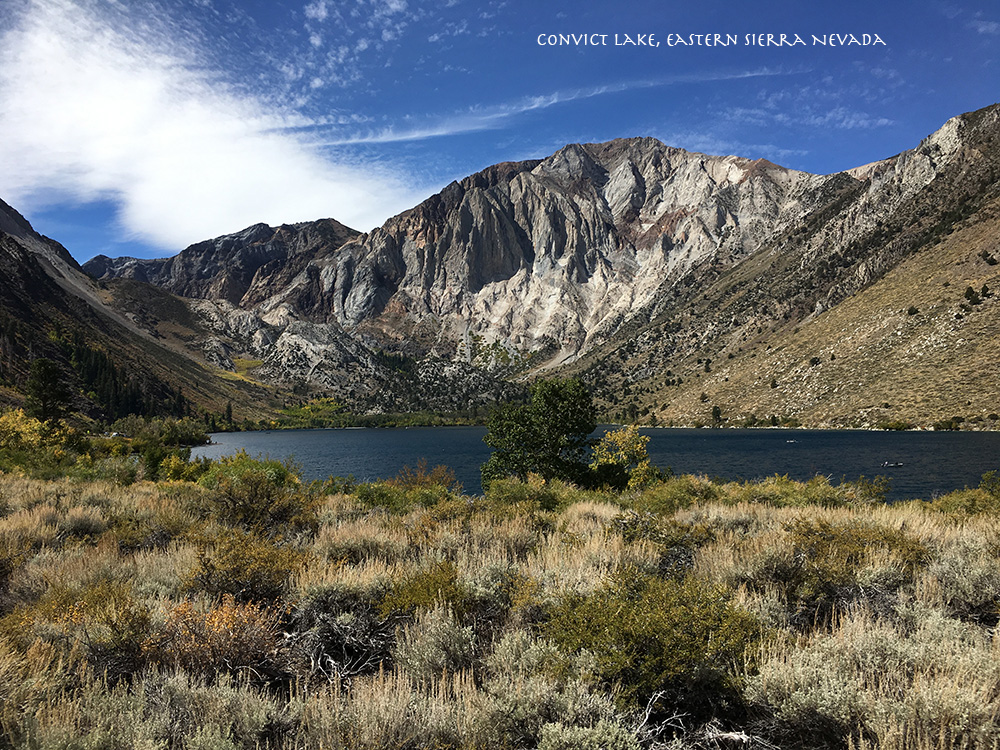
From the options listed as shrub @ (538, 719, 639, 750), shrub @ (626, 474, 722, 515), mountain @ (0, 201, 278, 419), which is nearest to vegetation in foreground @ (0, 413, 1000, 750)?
shrub @ (538, 719, 639, 750)

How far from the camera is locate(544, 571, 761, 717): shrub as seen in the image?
404cm

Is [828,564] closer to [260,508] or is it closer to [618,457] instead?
[260,508]

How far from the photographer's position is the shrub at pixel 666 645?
4043mm

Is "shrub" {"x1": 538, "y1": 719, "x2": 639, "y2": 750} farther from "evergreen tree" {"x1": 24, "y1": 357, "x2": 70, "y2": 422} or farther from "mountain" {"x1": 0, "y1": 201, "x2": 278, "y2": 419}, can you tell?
"mountain" {"x1": 0, "y1": 201, "x2": 278, "y2": 419}

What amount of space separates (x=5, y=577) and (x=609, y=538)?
899 cm

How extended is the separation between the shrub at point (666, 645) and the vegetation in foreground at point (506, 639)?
A: 0.02m

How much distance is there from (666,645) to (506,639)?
1.42m

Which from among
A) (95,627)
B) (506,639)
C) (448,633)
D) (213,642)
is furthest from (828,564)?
(95,627)

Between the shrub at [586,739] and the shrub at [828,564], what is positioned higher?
the shrub at [586,739]

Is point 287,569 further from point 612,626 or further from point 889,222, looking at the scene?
point 889,222

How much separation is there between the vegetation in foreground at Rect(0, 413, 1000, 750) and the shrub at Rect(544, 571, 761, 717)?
0.08 feet

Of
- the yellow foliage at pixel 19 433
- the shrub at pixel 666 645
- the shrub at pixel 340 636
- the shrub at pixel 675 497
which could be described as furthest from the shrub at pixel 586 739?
the yellow foliage at pixel 19 433

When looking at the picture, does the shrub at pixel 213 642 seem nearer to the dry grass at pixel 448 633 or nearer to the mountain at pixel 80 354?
the dry grass at pixel 448 633

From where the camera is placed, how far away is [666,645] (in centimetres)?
416
